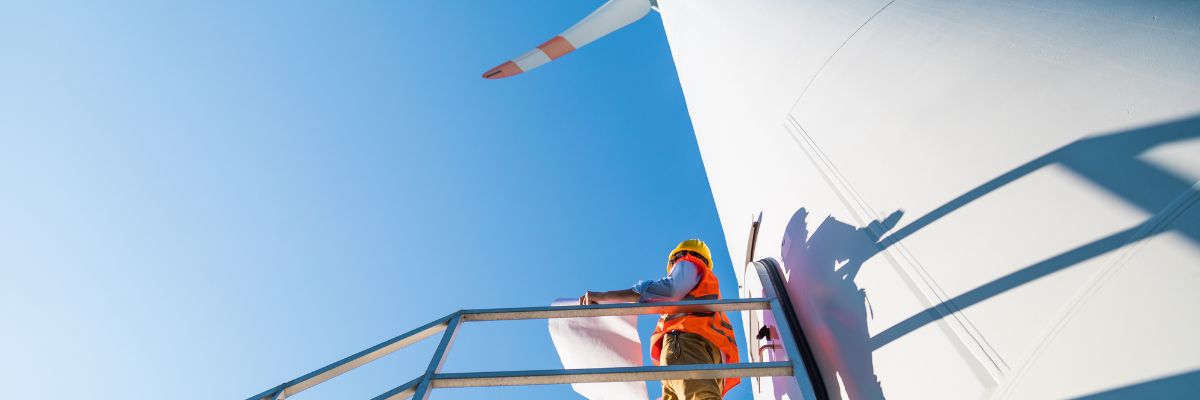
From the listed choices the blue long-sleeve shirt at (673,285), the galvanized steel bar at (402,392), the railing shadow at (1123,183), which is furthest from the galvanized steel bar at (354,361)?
the railing shadow at (1123,183)

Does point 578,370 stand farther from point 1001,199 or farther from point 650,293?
point 1001,199

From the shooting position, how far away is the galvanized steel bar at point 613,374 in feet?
8.14

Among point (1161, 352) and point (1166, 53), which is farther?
point (1166, 53)

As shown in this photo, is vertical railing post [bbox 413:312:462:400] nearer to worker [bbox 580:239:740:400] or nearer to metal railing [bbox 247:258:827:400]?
metal railing [bbox 247:258:827:400]

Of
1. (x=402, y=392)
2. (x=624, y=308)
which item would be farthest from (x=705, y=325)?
(x=402, y=392)

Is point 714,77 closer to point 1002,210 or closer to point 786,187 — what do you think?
point 786,187

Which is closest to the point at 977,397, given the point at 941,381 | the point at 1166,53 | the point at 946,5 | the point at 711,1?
the point at 941,381

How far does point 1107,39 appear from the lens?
4.97 ft

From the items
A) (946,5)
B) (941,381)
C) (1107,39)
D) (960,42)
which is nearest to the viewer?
(1107,39)

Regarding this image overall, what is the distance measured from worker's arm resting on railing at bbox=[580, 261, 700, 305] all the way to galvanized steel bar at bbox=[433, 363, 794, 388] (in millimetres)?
1240

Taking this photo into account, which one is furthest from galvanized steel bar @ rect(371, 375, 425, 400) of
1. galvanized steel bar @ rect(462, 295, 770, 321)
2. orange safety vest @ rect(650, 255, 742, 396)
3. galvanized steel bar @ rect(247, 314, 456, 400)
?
orange safety vest @ rect(650, 255, 742, 396)

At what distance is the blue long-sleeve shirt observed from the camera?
3811 millimetres

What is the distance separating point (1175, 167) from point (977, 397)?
66cm

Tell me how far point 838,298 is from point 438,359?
1.66m
